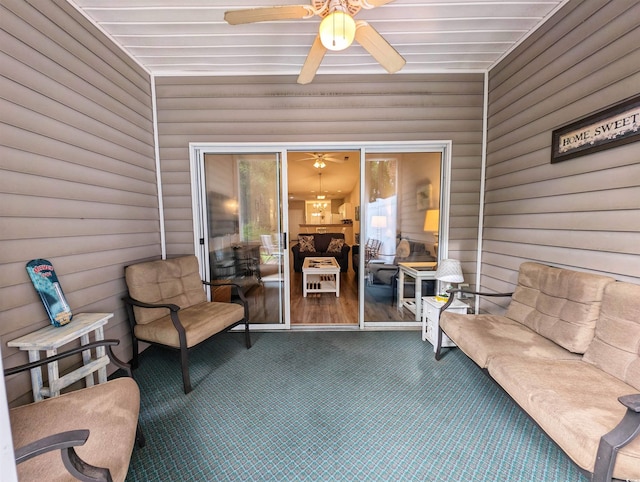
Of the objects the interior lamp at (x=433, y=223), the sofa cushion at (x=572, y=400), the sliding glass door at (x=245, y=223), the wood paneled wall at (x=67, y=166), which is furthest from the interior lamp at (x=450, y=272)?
the wood paneled wall at (x=67, y=166)

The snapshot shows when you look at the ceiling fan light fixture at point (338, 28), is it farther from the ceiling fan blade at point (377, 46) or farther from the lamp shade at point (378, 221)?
the lamp shade at point (378, 221)

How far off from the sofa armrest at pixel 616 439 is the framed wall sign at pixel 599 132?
1503 millimetres

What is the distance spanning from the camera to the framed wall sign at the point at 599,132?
4.99 ft

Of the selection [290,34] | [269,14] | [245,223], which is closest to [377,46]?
[269,14]

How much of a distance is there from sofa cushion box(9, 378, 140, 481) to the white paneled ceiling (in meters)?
2.70

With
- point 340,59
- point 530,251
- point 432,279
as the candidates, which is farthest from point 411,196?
point 340,59

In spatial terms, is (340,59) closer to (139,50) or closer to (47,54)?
(139,50)

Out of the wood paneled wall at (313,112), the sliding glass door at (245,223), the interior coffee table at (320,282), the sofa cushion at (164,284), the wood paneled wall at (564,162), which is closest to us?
the wood paneled wall at (564,162)

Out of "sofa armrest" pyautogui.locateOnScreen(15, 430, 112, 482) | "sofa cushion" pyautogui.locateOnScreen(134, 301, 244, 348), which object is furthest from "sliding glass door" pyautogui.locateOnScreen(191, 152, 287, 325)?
"sofa armrest" pyautogui.locateOnScreen(15, 430, 112, 482)

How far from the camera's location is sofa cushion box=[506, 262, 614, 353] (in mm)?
1633

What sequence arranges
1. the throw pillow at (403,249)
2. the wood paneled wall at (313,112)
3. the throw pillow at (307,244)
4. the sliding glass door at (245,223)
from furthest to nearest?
the throw pillow at (307,244) → the throw pillow at (403,249) → the sliding glass door at (245,223) → the wood paneled wall at (313,112)

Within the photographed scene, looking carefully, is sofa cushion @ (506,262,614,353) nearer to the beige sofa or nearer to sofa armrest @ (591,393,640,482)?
the beige sofa

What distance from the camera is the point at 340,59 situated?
2.58 metres

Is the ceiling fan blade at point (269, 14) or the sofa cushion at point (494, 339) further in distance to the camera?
the sofa cushion at point (494, 339)
